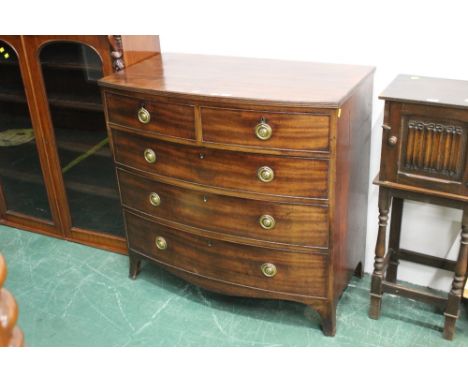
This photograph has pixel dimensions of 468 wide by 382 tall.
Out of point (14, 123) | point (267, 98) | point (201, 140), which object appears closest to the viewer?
point (267, 98)

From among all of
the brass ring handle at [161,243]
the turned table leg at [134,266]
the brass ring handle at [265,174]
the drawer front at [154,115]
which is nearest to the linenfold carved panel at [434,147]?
the brass ring handle at [265,174]

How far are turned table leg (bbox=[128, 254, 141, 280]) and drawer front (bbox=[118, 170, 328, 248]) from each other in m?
0.37

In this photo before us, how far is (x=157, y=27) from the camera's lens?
2662mm

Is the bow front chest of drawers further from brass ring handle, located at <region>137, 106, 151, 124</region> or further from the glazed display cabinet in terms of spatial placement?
the glazed display cabinet

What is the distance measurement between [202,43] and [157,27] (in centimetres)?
25

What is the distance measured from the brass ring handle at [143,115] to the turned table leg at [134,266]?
0.82 meters

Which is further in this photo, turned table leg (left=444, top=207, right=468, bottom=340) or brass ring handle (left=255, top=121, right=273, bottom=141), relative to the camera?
turned table leg (left=444, top=207, right=468, bottom=340)

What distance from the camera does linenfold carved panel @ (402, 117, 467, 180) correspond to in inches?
81.9

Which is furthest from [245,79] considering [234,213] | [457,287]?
[457,287]

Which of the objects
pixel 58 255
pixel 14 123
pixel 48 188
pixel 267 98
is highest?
pixel 267 98

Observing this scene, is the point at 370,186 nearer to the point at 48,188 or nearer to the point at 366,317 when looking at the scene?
the point at 366,317

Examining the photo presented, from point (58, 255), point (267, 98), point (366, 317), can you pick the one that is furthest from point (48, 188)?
point (366, 317)

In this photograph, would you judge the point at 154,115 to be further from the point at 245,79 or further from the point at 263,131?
the point at 263,131

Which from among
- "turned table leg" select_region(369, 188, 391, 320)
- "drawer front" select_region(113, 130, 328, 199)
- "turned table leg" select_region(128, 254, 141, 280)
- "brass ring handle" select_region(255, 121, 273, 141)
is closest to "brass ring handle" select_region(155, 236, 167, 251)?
"turned table leg" select_region(128, 254, 141, 280)
